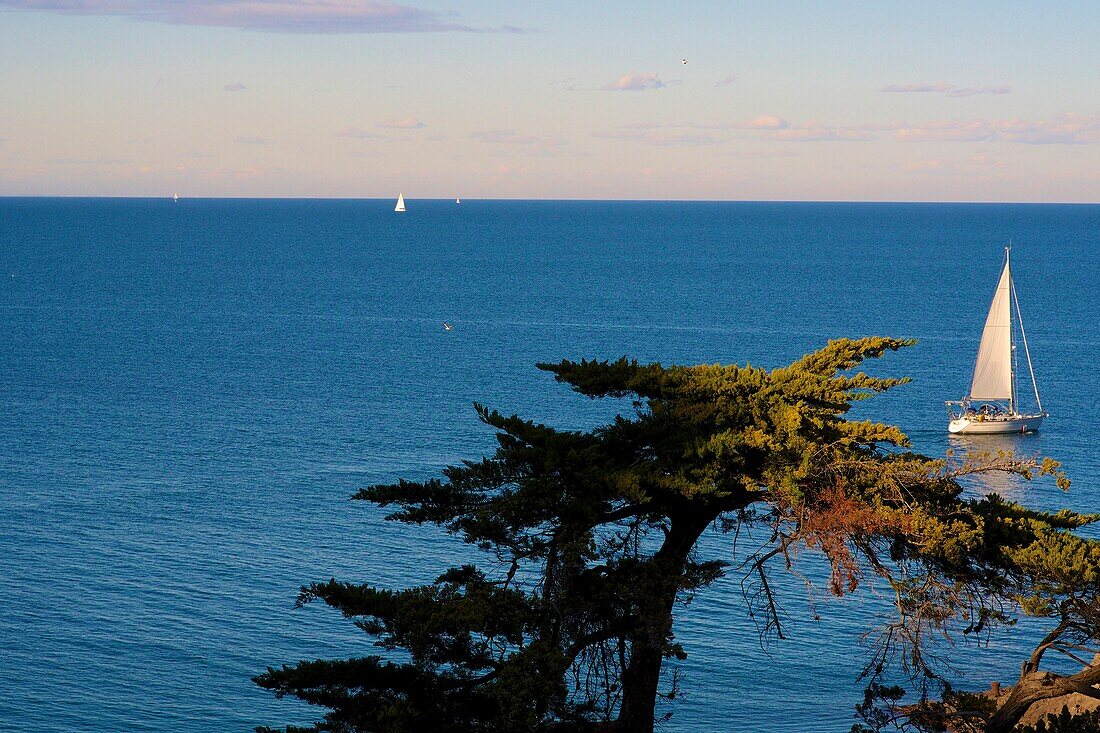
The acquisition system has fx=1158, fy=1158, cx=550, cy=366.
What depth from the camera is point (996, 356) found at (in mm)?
89750

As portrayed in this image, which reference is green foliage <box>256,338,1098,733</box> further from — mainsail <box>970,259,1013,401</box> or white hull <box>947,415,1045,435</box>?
mainsail <box>970,259,1013,401</box>

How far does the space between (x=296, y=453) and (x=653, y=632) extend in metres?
62.1

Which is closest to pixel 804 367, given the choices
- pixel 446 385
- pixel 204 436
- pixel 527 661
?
pixel 527 661

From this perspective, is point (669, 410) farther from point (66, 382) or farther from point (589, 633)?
point (66, 382)

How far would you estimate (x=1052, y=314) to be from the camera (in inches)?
5817

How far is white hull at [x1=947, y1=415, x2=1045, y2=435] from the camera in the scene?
84438 millimetres

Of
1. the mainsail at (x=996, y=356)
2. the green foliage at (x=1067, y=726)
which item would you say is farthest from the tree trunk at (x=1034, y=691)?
the mainsail at (x=996, y=356)

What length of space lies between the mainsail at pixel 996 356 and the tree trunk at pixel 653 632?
245 feet

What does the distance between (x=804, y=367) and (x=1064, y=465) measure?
61.7 m

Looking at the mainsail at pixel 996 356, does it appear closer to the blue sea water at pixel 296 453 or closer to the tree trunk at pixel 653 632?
the blue sea water at pixel 296 453

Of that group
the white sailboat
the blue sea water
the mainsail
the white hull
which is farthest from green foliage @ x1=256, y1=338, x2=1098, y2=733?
the mainsail

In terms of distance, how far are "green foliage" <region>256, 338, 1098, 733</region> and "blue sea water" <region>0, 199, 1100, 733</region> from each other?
25679 mm

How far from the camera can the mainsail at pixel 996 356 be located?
89.1 metres

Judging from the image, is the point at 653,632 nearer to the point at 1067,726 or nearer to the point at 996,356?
the point at 1067,726
